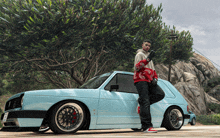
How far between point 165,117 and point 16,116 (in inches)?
135

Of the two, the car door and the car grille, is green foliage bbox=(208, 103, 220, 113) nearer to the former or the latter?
the car door

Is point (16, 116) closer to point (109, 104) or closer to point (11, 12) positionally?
point (109, 104)

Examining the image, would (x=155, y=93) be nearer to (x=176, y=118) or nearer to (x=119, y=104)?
(x=119, y=104)

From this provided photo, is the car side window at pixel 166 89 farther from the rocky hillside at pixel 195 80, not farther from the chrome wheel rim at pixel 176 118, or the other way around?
the rocky hillside at pixel 195 80

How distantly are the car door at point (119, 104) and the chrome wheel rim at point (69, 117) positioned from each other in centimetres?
45

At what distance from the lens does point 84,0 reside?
11539mm

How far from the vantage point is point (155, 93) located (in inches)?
203

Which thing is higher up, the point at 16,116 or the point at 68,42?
the point at 68,42

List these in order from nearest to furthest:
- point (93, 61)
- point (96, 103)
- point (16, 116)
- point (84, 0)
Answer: point (16, 116), point (96, 103), point (84, 0), point (93, 61)

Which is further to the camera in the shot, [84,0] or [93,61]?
[93,61]

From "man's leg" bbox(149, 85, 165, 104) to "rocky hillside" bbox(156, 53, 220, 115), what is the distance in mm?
14899

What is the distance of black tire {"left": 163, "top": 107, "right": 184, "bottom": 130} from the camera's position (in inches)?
223

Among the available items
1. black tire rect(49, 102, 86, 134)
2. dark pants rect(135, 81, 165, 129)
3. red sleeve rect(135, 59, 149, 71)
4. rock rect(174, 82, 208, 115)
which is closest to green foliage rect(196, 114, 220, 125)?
rock rect(174, 82, 208, 115)

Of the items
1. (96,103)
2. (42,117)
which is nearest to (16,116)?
(42,117)
